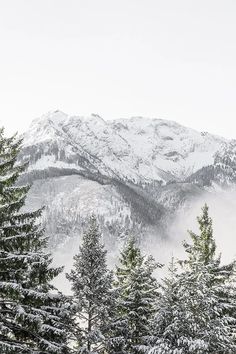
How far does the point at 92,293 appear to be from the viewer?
24453 millimetres

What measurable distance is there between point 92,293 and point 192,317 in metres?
5.16

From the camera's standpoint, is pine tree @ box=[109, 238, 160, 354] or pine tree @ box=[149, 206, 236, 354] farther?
pine tree @ box=[109, 238, 160, 354]

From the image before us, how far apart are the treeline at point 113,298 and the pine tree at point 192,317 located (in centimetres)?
5

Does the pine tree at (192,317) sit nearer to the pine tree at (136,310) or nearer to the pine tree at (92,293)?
the pine tree at (136,310)

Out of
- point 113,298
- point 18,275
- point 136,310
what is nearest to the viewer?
point 18,275

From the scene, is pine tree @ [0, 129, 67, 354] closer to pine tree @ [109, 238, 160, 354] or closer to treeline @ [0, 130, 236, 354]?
treeline @ [0, 130, 236, 354]

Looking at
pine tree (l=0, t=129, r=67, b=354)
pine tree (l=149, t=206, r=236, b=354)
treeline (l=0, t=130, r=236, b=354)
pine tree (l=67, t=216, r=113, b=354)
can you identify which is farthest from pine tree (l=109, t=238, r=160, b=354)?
pine tree (l=0, t=129, r=67, b=354)

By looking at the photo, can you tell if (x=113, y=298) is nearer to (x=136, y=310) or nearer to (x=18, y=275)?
(x=136, y=310)

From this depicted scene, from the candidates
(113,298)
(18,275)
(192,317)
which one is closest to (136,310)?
(113,298)

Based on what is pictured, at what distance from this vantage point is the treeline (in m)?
17.2

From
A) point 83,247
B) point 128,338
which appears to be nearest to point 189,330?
point 128,338

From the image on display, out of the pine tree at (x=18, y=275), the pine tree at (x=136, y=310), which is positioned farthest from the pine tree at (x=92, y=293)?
the pine tree at (x=18, y=275)

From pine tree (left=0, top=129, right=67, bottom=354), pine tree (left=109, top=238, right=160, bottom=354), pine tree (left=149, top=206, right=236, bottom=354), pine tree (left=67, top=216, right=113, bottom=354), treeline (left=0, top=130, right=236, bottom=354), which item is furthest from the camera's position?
pine tree (left=109, top=238, right=160, bottom=354)

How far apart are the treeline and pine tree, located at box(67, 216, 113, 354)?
0.05 m
